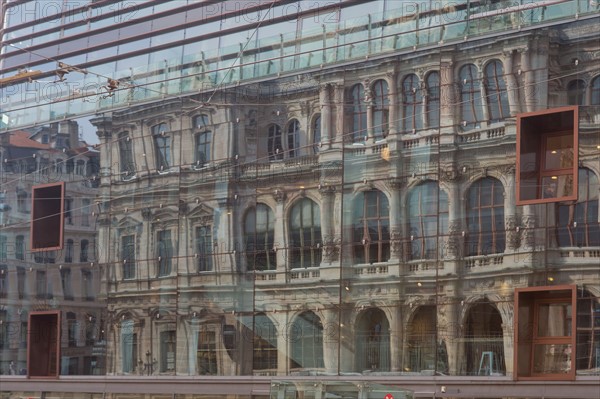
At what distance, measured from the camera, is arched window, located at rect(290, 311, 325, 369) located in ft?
87.9

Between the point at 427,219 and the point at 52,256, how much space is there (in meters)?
11.7

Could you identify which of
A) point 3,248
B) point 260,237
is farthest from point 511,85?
point 3,248

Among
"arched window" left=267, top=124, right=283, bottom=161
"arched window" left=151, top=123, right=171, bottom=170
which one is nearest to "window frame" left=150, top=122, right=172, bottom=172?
"arched window" left=151, top=123, right=171, bottom=170

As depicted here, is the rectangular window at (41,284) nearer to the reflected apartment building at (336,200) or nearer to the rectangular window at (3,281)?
the reflected apartment building at (336,200)

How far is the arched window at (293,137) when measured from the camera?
27906mm

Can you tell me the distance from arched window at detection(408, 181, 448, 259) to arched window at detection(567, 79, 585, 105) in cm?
321

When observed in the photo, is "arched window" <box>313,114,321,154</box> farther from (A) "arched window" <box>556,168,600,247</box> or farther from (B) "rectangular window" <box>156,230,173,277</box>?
(A) "arched window" <box>556,168,600,247</box>

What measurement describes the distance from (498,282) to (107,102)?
12825 mm

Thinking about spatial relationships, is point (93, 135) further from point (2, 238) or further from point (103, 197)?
point (2, 238)

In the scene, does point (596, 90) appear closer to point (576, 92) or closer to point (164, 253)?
point (576, 92)

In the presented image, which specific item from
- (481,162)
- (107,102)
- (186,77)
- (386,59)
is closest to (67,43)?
(107,102)

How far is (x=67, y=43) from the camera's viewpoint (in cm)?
3525

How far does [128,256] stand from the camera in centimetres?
3116

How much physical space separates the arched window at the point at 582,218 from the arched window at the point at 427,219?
256 centimetres
